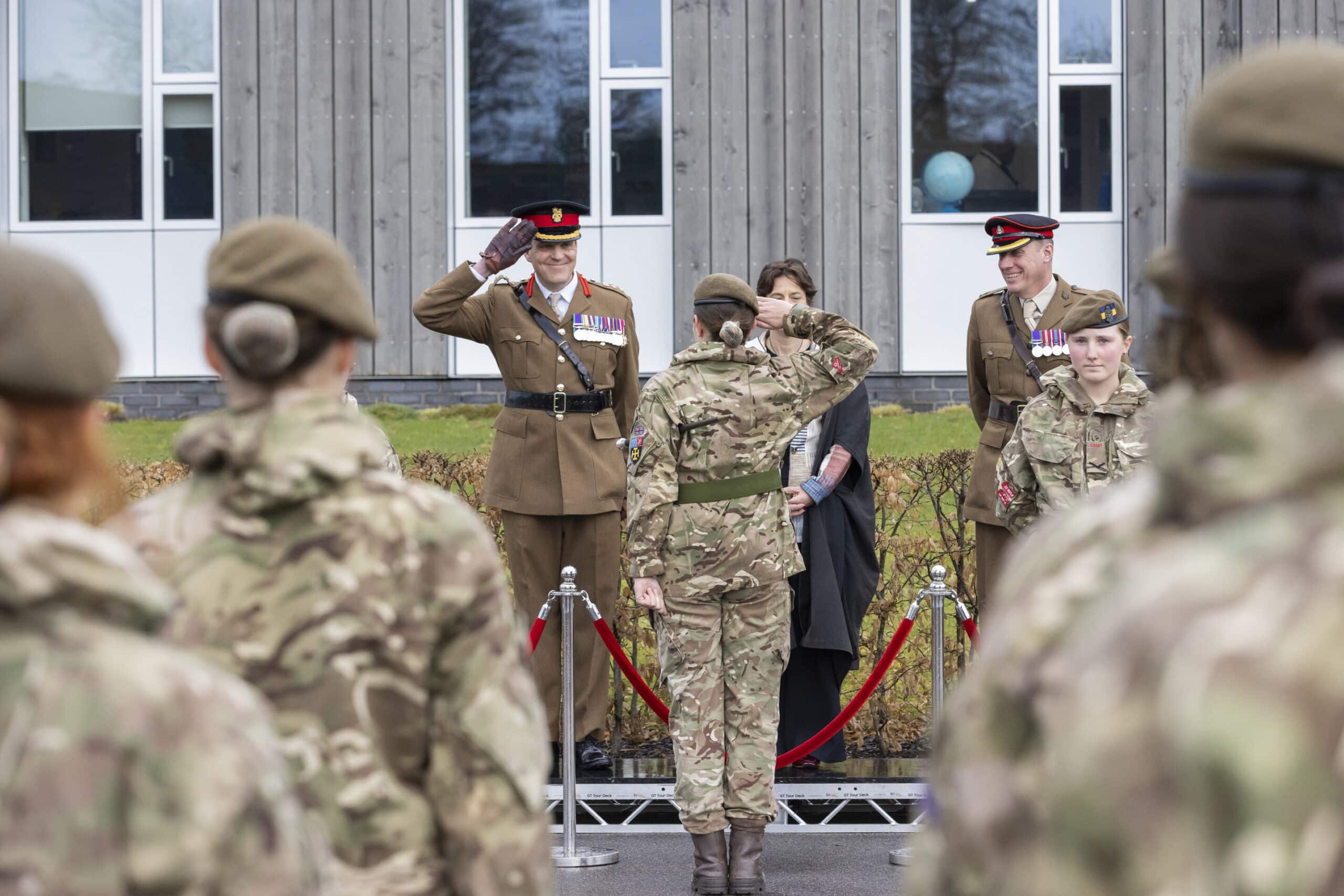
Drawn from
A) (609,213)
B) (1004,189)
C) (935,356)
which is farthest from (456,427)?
(1004,189)

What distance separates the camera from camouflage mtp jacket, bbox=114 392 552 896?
248cm

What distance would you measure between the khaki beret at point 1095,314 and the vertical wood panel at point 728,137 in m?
8.09

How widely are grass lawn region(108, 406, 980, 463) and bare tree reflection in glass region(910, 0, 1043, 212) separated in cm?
208

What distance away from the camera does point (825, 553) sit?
7.52 metres

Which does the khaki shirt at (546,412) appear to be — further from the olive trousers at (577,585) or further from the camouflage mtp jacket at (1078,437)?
the camouflage mtp jacket at (1078,437)

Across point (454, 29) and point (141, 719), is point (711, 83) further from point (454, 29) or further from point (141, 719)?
point (141, 719)

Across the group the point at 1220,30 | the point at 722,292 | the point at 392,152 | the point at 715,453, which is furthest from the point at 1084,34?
the point at 715,453

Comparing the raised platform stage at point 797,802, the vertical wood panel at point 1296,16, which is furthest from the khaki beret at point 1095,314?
the vertical wood panel at point 1296,16

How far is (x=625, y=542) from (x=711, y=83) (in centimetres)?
716

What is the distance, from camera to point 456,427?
1384 cm

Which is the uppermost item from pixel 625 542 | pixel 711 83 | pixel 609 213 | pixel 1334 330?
pixel 711 83

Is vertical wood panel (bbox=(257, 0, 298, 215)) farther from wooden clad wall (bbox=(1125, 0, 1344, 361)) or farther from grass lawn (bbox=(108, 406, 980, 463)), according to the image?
wooden clad wall (bbox=(1125, 0, 1344, 361))

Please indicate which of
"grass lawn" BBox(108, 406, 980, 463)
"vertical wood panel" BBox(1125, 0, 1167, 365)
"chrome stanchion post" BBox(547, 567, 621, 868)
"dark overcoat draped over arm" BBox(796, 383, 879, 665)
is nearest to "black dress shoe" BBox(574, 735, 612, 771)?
"chrome stanchion post" BBox(547, 567, 621, 868)

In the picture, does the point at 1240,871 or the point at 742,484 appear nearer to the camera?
the point at 1240,871
